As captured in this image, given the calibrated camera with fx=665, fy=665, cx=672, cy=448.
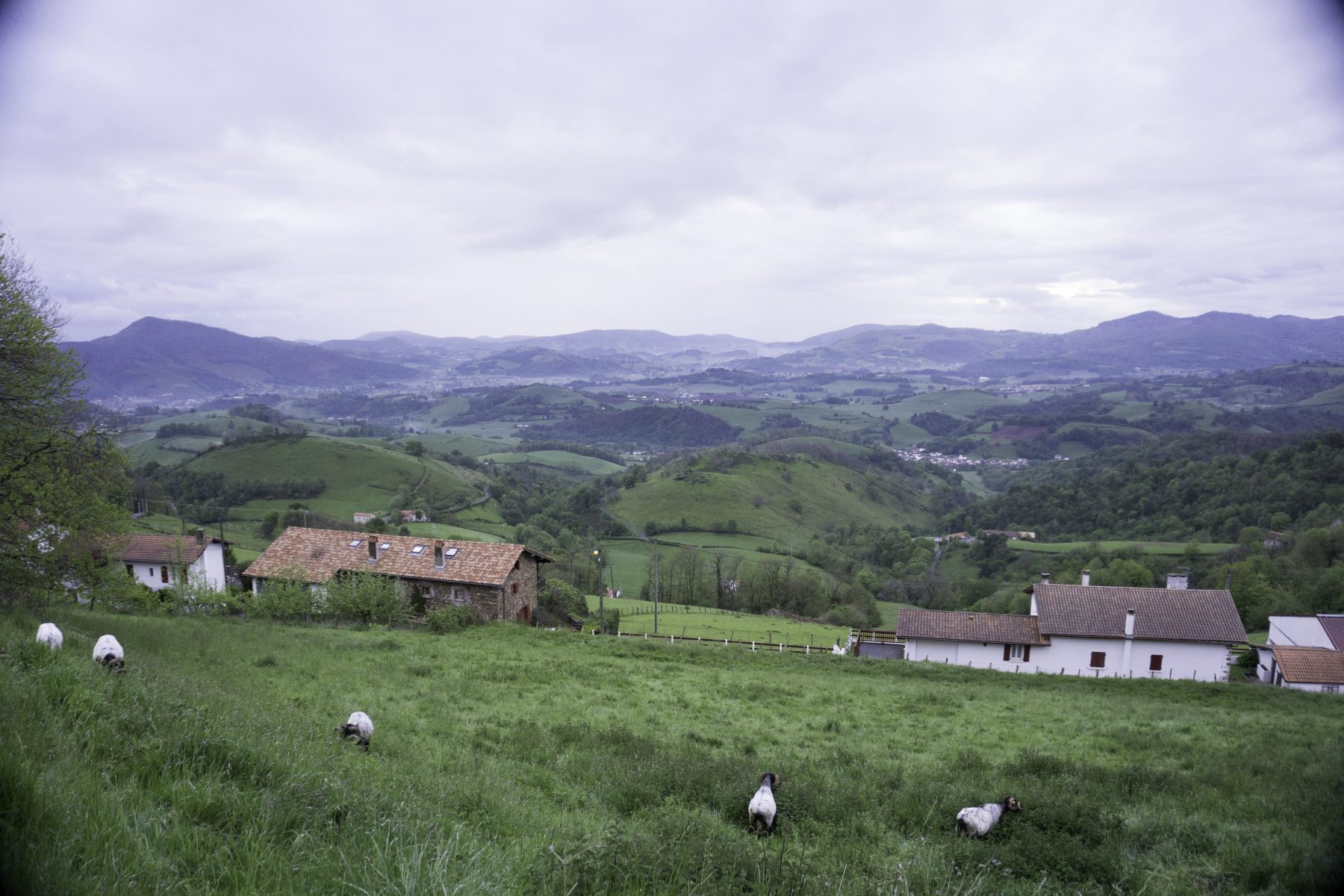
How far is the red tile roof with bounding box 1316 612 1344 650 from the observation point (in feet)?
135

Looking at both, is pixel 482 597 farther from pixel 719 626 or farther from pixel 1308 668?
pixel 1308 668

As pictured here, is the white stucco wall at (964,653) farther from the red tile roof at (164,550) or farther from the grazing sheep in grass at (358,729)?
the red tile roof at (164,550)

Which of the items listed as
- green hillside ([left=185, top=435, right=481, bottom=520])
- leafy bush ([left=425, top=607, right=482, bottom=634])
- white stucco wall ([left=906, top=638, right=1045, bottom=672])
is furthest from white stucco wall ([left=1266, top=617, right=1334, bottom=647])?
green hillside ([left=185, top=435, right=481, bottom=520])

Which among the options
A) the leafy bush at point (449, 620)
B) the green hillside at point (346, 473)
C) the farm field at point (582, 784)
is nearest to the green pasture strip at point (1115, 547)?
the farm field at point (582, 784)

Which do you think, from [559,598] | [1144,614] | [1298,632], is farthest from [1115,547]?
[559,598]

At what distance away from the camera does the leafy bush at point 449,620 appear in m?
29.5

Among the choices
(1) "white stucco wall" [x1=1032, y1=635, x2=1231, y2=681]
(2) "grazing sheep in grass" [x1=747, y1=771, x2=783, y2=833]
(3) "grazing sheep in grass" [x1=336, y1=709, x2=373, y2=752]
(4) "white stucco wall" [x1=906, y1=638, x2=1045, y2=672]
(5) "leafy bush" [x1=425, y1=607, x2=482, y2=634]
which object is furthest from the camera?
(4) "white stucco wall" [x1=906, y1=638, x2=1045, y2=672]

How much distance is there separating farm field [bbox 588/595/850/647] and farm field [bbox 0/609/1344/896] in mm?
27726

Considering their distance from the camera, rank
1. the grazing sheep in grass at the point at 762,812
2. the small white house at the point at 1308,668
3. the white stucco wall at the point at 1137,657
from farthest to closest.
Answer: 1. the white stucco wall at the point at 1137,657
2. the small white house at the point at 1308,668
3. the grazing sheep in grass at the point at 762,812

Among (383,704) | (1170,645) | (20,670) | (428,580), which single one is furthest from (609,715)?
(1170,645)

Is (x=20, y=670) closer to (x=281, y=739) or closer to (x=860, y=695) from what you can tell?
(x=281, y=739)

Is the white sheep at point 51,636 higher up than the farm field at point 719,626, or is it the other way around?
the white sheep at point 51,636

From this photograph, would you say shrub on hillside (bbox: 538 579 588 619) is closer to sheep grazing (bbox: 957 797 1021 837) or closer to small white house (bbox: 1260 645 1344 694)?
small white house (bbox: 1260 645 1344 694)

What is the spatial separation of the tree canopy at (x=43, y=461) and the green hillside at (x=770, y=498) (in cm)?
10013
